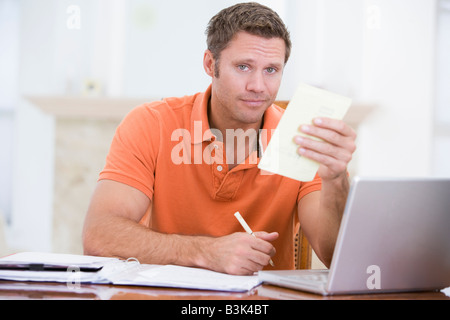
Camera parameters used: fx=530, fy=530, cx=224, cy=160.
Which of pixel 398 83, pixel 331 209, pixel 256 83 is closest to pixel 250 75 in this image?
pixel 256 83

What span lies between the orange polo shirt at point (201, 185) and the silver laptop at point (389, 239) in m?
0.65

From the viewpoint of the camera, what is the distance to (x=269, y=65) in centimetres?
162

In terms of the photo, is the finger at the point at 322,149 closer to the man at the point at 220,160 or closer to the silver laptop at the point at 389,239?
the silver laptop at the point at 389,239

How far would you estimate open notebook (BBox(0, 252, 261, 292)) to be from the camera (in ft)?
3.02

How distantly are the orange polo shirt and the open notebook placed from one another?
1.78 ft

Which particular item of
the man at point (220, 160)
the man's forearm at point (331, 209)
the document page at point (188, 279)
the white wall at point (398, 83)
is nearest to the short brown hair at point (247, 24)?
the man at point (220, 160)

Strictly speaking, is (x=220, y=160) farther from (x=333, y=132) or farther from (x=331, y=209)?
(x=333, y=132)

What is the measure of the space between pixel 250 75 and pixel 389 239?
879mm

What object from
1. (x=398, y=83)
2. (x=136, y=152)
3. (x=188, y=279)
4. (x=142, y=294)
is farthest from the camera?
(x=398, y=83)

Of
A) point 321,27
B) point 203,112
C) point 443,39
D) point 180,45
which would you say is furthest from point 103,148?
point 443,39

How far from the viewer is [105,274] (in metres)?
0.94

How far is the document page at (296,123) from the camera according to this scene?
3.19 feet
